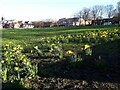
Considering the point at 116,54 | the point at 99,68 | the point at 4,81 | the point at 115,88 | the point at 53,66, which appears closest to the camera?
the point at 115,88

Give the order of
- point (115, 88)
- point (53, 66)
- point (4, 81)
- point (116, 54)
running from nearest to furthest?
point (115, 88) < point (4, 81) < point (53, 66) < point (116, 54)

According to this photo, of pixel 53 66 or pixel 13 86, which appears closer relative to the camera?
pixel 13 86

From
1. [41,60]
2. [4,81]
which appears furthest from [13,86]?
[41,60]

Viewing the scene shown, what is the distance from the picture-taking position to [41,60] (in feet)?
32.9

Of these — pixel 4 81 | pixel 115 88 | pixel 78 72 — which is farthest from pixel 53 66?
pixel 115 88

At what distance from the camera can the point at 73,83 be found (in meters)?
7.00

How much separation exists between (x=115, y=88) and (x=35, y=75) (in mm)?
2300

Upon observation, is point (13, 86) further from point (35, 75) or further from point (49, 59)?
point (49, 59)

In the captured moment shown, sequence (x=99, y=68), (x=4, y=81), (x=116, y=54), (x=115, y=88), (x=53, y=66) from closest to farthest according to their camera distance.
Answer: (x=115, y=88), (x=4, y=81), (x=99, y=68), (x=53, y=66), (x=116, y=54)

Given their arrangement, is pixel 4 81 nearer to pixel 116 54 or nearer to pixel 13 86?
pixel 13 86

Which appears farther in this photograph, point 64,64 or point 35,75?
point 64,64

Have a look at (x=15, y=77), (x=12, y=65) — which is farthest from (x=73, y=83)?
(x=12, y=65)

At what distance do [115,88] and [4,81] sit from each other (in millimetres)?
2886

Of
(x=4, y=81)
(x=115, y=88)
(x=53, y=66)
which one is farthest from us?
(x=53, y=66)
